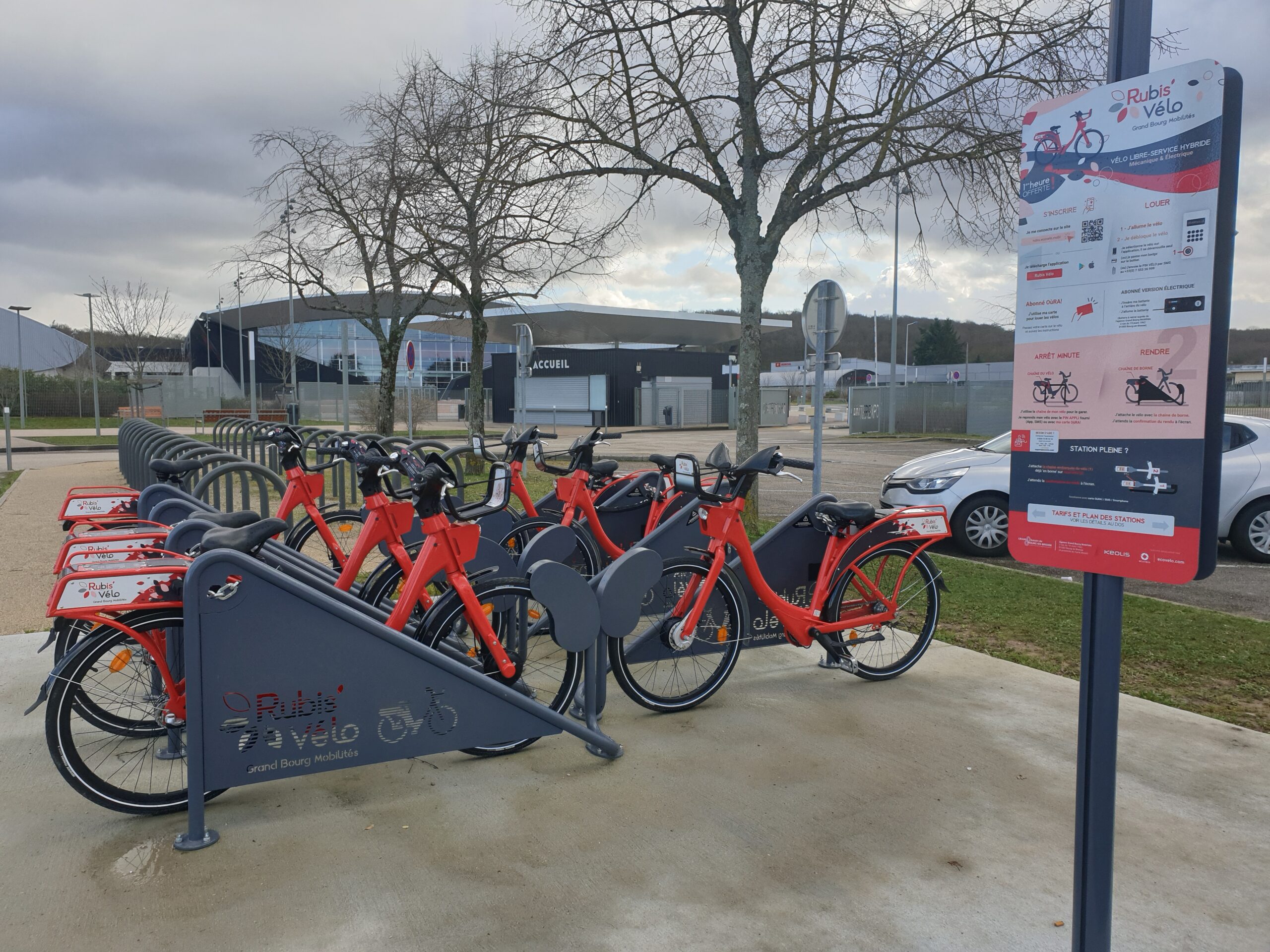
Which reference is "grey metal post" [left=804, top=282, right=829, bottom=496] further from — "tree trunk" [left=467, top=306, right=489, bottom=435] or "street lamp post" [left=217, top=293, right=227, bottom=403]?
"street lamp post" [left=217, top=293, right=227, bottom=403]

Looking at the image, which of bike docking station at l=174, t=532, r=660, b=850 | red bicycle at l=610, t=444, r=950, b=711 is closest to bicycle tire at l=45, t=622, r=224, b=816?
bike docking station at l=174, t=532, r=660, b=850

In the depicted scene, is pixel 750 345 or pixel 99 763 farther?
pixel 750 345

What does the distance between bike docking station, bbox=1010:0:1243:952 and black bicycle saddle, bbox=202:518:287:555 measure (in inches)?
92.4

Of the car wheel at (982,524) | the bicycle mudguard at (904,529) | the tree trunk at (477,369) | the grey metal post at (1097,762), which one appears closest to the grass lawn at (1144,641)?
the bicycle mudguard at (904,529)

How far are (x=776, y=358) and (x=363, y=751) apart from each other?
7530 cm

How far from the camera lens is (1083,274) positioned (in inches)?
81.5

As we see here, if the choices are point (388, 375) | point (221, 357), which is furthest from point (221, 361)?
point (388, 375)

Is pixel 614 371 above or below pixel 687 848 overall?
above

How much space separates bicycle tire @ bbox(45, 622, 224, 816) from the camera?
9.63 feet

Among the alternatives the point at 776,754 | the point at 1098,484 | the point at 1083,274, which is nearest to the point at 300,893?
the point at 776,754

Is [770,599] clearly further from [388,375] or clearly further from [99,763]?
[388,375]

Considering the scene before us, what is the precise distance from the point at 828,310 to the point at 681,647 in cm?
484

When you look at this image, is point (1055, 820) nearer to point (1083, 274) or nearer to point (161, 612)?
point (1083, 274)

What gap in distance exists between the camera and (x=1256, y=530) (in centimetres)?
827
